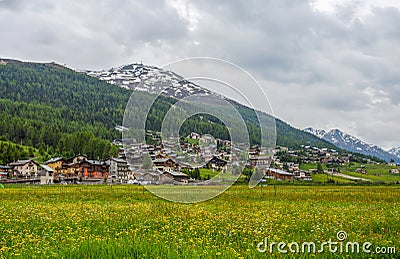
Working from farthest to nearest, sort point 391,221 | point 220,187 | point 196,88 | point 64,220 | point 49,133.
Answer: point 49,133, point 220,187, point 196,88, point 64,220, point 391,221

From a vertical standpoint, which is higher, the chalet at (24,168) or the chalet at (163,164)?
the chalet at (163,164)

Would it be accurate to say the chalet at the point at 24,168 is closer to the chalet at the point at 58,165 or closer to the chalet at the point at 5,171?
the chalet at the point at 5,171

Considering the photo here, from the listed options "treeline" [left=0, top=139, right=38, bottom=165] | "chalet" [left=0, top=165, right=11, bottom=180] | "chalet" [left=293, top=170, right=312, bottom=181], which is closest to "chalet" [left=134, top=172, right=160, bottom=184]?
"chalet" [left=0, top=165, right=11, bottom=180]

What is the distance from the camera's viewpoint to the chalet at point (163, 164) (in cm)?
1888

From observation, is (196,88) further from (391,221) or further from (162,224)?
(391,221)

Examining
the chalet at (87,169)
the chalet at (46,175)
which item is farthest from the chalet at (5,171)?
the chalet at (87,169)

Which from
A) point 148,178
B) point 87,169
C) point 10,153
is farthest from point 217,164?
point 10,153

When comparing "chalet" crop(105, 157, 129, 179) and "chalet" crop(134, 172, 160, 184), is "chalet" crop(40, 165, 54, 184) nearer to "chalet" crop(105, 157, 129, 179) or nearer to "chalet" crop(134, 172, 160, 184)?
"chalet" crop(105, 157, 129, 179)

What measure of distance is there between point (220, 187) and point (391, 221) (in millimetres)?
9081

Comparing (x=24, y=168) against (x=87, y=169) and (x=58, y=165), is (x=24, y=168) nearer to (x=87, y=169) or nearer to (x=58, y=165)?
(x=58, y=165)

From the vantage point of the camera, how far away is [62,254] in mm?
7746

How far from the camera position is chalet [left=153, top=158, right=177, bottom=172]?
61.9ft

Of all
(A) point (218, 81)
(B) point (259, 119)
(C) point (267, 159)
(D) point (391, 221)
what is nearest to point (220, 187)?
(C) point (267, 159)

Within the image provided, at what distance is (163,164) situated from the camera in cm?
1934
